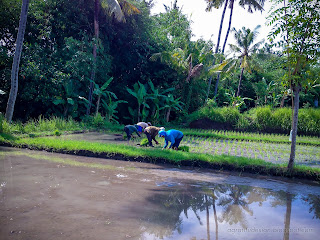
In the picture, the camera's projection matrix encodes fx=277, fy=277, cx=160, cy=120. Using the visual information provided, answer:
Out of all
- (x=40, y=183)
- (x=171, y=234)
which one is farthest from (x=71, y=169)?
(x=171, y=234)

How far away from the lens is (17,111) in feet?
53.7

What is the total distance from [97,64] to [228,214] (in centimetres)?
1430

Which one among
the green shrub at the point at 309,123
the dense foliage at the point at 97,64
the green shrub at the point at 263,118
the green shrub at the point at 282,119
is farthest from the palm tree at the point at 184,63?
the green shrub at the point at 309,123

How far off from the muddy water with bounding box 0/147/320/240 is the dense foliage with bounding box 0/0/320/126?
8670 mm

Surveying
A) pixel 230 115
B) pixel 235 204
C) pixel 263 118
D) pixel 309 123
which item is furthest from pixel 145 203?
pixel 309 123

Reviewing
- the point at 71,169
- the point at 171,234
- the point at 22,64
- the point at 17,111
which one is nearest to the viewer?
the point at 171,234

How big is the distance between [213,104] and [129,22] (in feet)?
28.7

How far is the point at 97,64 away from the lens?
56.0 feet

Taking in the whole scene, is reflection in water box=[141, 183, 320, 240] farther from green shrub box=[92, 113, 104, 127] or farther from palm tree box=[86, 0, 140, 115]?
palm tree box=[86, 0, 140, 115]

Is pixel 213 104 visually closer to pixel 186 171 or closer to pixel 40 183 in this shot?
pixel 186 171

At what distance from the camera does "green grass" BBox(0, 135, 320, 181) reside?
7.44m

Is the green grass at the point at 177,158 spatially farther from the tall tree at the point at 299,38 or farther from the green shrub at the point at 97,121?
the green shrub at the point at 97,121

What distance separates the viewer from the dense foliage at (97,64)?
49.4 feet

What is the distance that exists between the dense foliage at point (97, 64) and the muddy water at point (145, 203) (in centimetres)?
867
